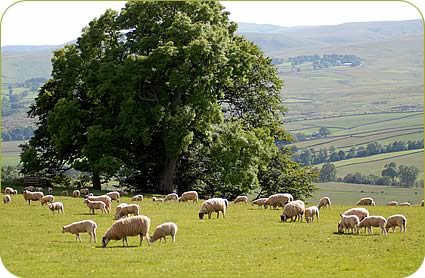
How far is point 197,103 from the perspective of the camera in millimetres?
42125

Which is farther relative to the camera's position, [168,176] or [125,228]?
[168,176]

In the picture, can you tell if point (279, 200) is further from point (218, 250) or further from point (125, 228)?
point (125, 228)

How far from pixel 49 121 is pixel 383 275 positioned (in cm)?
3253

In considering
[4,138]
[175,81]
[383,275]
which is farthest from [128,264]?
[4,138]

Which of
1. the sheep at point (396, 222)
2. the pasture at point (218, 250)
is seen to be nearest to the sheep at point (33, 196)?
the pasture at point (218, 250)

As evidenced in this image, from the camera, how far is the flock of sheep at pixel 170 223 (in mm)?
21172

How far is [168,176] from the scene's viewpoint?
44344 mm

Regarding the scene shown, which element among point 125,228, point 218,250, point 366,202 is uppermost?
point 125,228

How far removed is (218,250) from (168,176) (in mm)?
24205

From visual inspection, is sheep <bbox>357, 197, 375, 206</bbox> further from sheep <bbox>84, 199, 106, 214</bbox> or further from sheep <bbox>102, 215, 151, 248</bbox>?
sheep <bbox>102, 215, 151, 248</bbox>

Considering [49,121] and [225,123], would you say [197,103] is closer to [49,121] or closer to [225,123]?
[225,123]

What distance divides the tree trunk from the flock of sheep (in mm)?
6756

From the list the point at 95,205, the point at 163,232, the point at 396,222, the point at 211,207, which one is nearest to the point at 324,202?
the point at 211,207

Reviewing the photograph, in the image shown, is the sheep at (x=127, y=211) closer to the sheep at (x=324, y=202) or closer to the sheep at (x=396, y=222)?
the sheep at (x=396, y=222)
